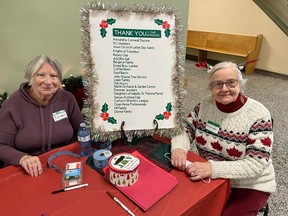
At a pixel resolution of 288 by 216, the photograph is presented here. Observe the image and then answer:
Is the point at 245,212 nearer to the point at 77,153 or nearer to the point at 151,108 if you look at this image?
the point at 151,108

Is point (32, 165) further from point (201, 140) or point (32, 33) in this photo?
point (32, 33)

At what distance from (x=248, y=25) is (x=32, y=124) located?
198 inches

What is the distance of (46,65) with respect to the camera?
1.33 metres

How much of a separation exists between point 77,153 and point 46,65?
538 mm

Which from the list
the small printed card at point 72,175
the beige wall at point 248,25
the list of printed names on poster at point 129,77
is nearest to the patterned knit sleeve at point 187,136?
the list of printed names on poster at point 129,77

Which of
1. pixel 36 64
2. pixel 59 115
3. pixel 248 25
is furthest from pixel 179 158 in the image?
pixel 248 25

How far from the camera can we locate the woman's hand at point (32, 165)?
3.32 ft

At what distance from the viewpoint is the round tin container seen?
92 centimetres

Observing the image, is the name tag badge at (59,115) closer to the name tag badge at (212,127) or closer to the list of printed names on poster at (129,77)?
the list of printed names on poster at (129,77)

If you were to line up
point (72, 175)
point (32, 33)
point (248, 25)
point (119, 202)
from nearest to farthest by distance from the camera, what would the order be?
point (119, 202), point (72, 175), point (32, 33), point (248, 25)

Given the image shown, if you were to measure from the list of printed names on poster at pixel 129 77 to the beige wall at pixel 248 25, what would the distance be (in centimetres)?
450

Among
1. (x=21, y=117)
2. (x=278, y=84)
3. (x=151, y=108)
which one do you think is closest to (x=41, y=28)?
(x=21, y=117)

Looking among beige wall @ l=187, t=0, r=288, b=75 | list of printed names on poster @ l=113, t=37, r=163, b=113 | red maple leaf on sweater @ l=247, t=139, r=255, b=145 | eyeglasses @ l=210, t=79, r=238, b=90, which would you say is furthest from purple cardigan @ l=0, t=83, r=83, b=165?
beige wall @ l=187, t=0, r=288, b=75

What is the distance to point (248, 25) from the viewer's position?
504cm
